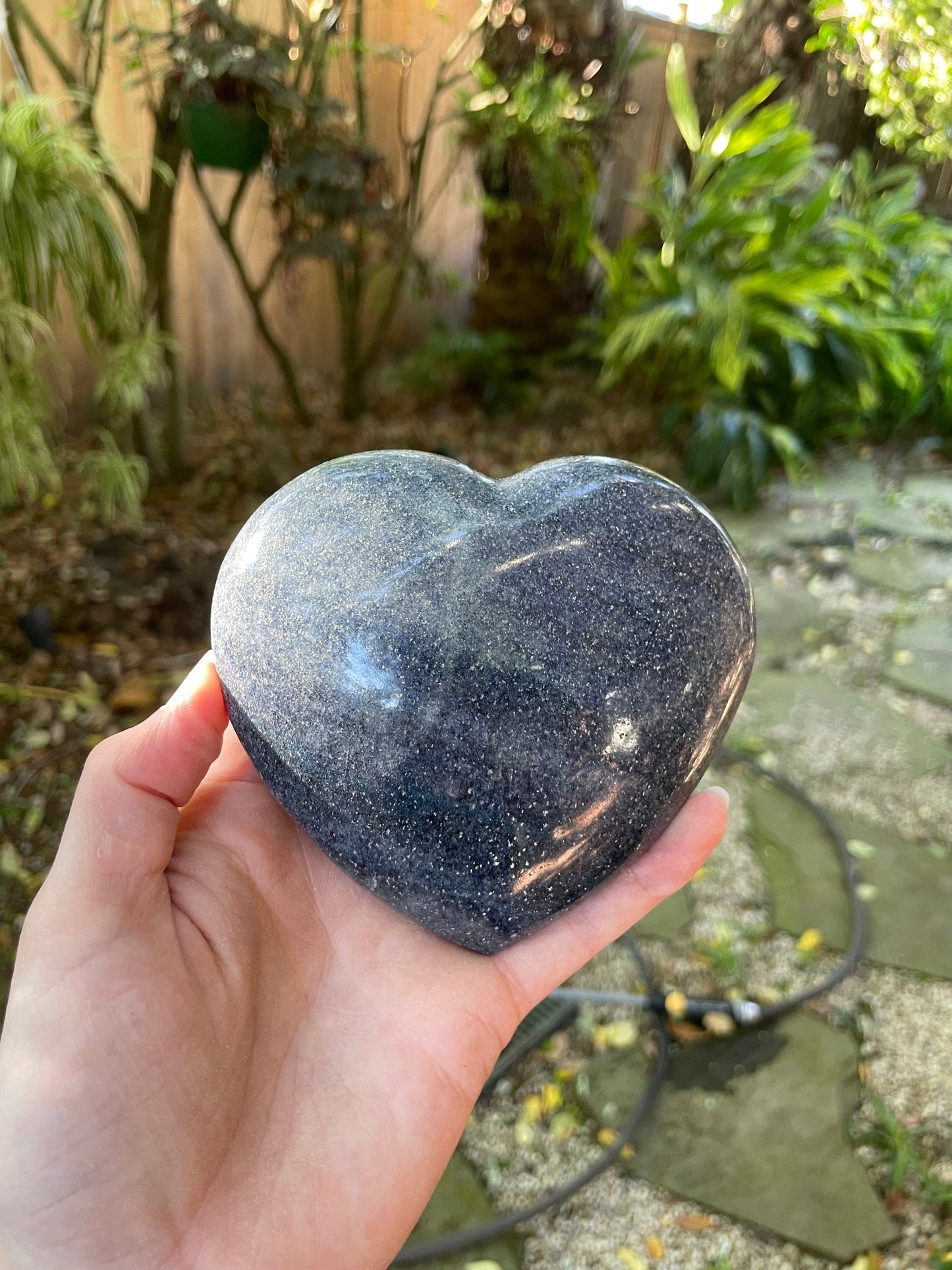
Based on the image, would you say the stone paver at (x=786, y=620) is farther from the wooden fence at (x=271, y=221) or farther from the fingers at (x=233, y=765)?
the wooden fence at (x=271, y=221)

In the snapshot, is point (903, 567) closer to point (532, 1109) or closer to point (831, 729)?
point (831, 729)

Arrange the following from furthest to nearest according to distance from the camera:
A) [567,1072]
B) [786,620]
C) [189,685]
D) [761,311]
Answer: [761,311] → [786,620] → [567,1072] → [189,685]

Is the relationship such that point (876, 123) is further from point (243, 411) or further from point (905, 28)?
point (243, 411)

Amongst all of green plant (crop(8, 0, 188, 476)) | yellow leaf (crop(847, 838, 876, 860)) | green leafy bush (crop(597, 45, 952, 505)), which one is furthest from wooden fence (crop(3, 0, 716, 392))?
yellow leaf (crop(847, 838, 876, 860))

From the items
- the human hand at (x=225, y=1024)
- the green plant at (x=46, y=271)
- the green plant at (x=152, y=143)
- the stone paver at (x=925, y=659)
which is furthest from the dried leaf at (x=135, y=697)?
the stone paver at (x=925, y=659)

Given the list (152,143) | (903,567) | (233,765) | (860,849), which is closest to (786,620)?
(903,567)

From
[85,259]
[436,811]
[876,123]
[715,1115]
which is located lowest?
[715,1115]

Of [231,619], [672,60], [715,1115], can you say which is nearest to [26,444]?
[231,619]
